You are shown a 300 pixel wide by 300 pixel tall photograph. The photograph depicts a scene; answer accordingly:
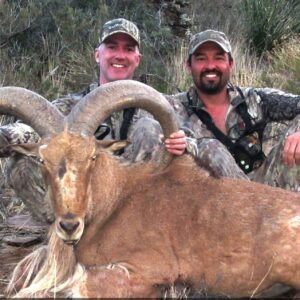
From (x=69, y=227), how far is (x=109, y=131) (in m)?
2.33

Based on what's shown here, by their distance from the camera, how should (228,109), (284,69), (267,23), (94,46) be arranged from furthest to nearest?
(267,23) → (284,69) → (94,46) → (228,109)

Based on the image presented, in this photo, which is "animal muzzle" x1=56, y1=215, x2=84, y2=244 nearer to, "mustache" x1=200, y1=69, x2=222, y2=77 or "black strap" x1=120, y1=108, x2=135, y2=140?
"black strap" x1=120, y1=108, x2=135, y2=140

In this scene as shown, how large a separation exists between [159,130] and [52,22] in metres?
6.98

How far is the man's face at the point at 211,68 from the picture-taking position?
24.5 feet

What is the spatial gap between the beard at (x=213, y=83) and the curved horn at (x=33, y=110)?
2561mm

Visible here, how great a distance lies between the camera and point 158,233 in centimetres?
532

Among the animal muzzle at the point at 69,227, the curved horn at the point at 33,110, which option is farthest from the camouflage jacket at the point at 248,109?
the animal muzzle at the point at 69,227

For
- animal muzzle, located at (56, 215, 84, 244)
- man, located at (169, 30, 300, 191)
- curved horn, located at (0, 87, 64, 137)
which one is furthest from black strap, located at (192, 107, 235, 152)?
animal muzzle, located at (56, 215, 84, 244)

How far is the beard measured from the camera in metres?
7.47

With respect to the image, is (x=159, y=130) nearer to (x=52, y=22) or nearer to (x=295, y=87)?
(x=295, y=87)

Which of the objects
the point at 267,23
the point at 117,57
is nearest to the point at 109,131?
the point at 117,57

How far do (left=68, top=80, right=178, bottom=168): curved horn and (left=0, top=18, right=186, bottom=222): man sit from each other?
0.66 feet

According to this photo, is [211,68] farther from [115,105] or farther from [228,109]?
[115,105]

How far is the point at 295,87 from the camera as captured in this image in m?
11.6
